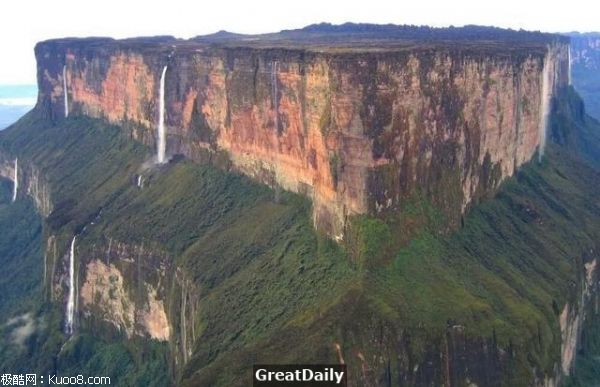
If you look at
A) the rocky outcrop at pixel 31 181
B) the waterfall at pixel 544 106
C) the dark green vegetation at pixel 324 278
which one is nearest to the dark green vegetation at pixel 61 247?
the dark green vegetation at pixel 324 278

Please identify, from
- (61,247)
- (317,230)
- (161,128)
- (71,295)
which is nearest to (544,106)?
(161,128)

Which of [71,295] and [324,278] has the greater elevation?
[324,278]

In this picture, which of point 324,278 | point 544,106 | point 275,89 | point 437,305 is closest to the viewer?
point 437,305

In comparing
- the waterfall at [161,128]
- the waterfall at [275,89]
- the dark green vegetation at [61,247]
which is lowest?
the dark green vegetation at [61,247]

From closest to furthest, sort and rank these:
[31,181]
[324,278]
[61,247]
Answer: [324,278]
[61,247]
[31,181]

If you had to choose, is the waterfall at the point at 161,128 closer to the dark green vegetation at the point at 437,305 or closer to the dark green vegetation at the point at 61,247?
the dark green vegetation at the point at 61,247

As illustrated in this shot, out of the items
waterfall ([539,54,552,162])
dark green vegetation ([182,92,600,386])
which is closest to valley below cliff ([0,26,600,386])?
dark green vegetation ([182,92,600,386])

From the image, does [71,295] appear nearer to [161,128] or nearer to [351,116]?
[161,128]
